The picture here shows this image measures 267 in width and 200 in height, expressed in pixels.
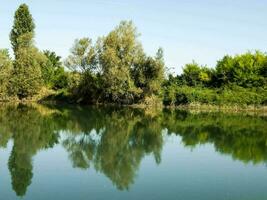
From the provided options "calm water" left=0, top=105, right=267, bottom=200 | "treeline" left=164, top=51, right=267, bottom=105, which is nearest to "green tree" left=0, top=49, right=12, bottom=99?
"treeline" left=164, top=51, right=267, bottom=105

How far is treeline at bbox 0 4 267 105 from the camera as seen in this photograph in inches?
1977

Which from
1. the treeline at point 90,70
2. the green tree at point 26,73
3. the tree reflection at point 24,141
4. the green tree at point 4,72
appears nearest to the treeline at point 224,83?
the treeline at point 90,70

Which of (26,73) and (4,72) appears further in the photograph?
(26,73)

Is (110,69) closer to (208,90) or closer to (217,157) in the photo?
(208,90)

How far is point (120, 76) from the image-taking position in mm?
49500

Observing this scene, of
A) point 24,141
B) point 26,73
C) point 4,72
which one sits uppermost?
point 26,73

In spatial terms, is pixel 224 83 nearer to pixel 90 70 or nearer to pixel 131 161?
pixel 90 70

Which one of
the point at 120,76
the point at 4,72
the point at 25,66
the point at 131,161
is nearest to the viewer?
the point at 131,161

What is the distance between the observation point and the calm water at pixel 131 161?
41.5 feet

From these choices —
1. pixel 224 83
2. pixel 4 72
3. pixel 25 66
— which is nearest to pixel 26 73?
pixel 25 66

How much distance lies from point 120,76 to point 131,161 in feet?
107

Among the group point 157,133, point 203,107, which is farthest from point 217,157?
point 203,107

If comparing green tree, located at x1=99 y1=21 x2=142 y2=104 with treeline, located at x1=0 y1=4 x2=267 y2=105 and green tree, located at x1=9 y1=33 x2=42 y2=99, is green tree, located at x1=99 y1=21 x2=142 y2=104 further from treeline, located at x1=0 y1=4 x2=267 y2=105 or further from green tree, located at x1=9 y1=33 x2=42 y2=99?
green tree, located at x1=9 y1=33 x2=42 y2=99

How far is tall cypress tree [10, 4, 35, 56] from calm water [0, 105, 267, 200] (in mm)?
33867
